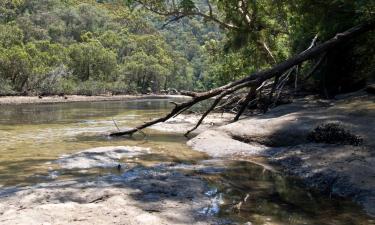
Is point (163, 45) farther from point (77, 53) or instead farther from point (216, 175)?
point (216, 175)

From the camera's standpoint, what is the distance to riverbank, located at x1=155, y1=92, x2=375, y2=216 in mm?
7320

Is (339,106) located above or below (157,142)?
above

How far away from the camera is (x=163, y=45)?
3917 inches

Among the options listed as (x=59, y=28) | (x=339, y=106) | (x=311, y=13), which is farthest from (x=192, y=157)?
(x=59, y=28)

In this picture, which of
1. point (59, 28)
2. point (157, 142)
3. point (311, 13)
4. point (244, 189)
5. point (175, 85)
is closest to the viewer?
point (244, 189)

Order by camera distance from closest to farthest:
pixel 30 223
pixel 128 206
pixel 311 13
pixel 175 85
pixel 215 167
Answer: pixel 30 223
pixel 128 206
pixel 215 167
pixel 311 13
pixel 175 85

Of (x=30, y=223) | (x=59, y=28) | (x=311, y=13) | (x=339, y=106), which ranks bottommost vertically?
(x=30, y=223)

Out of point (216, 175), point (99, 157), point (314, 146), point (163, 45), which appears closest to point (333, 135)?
point (314, 146)

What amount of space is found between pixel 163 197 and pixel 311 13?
1085 cm

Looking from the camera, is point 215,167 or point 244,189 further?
point 215,167

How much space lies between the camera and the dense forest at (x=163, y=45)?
17250mm

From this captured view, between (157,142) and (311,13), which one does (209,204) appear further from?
(311,13)

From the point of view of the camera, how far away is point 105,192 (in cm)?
640

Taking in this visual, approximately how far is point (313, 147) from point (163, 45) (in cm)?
9139
